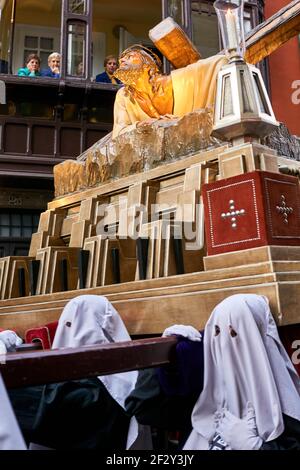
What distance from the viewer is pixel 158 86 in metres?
3.15

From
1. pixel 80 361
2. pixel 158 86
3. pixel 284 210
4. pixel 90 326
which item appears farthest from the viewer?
pixel 158 86

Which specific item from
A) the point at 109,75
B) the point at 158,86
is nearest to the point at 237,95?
the point at 158,86

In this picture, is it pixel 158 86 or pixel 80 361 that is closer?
pixel 80 361

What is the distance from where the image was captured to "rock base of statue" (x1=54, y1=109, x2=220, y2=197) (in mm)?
2398

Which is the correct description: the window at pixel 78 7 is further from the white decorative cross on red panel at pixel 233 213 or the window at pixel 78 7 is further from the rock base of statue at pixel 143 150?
the white decorative cross on red panel at pixel 233 213

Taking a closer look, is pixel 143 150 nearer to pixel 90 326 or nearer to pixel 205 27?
pixel 90 326

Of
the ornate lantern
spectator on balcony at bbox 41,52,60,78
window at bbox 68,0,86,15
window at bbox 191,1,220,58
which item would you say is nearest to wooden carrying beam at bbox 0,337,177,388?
the ornate lantern

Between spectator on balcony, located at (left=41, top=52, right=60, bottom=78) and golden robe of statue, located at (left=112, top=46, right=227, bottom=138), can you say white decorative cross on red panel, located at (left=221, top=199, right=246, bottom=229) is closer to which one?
golden robe of statue, located at (left=112, top=46, right=227, bottom=138)

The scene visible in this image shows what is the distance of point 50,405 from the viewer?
1108mm

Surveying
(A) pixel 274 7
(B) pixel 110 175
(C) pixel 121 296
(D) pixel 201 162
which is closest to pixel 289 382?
(C) pixel 121 296

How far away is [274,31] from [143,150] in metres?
2.28

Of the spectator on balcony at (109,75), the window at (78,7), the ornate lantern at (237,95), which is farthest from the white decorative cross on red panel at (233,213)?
the window at (78,7)

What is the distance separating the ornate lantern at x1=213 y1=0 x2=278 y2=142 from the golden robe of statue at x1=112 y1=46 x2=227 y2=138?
1.01m

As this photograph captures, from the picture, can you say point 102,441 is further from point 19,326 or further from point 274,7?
point 274,7
